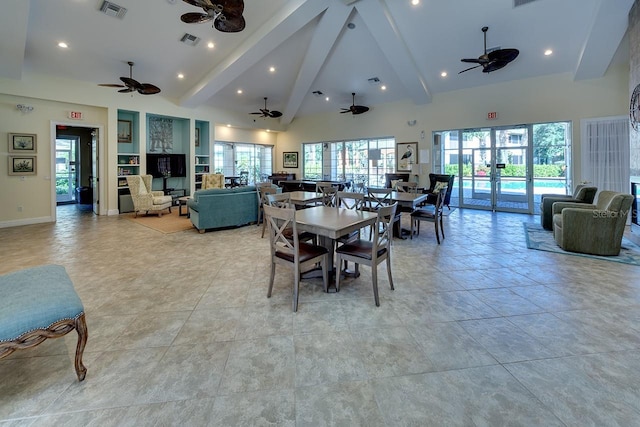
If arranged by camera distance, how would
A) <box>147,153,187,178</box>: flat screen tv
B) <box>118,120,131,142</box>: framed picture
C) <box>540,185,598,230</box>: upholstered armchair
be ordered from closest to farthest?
1. <box>540,185,598,230</box>: upholstered armchair
2. <box>118,120,131,142</box>: framed picture
3. <box>147,153,187,178</box>: flat screen tv

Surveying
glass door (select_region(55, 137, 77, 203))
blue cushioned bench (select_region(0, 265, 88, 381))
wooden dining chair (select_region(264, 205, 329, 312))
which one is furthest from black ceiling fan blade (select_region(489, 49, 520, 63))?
glass door (select_region(55, 137, 77, 203))

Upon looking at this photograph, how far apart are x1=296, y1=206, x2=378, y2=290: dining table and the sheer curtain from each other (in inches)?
272

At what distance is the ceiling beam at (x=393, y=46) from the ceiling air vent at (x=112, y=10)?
14.2ft

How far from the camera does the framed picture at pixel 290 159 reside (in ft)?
41.6

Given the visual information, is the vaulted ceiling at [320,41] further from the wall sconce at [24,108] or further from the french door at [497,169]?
the french door at [497,169]

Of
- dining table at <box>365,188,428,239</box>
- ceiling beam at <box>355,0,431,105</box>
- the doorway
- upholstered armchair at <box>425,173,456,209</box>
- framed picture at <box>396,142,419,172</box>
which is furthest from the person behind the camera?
the doorway

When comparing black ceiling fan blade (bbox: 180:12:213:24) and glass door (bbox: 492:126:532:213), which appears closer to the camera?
black ceiling fan blade (bbox: 180:12:213:24)

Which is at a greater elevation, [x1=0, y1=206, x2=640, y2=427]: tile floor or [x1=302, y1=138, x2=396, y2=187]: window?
[x1=302, y1=138, x2=396, y2=187]: window

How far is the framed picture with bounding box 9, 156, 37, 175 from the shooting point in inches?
268

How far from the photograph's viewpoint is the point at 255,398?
1682mm

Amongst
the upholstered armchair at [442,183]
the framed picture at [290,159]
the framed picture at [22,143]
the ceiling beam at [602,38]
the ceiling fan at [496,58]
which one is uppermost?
the ceiling beam at [602,38]

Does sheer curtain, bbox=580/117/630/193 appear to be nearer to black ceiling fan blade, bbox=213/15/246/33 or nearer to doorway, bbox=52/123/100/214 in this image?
black ceiling fan blade, bbox=213/15/246/33

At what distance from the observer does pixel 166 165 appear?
9477 millimetres

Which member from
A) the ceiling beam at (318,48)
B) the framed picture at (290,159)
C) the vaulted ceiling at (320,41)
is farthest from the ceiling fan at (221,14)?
the framed picture at (290,159)
